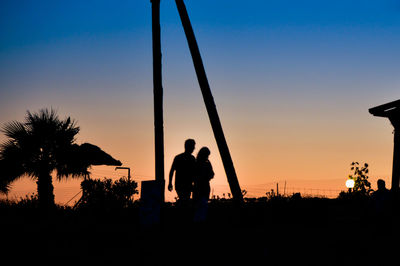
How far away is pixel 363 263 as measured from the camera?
→ 5672 millimetres

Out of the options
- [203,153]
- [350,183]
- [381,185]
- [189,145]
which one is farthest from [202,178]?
[350,183]

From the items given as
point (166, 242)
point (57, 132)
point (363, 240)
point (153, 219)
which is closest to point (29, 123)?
point (57, 132)

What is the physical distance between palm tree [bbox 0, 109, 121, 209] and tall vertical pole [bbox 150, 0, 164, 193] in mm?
6869

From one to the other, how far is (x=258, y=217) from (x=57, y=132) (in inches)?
375

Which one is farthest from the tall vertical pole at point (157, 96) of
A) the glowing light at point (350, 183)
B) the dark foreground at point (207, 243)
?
the glowing light at point (350, 183)

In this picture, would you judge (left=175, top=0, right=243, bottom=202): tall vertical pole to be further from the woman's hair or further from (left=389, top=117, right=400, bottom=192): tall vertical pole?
(left=389, top=117, right=400, bottom=192): tall vertical pole

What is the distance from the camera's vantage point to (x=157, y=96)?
10.6 meters

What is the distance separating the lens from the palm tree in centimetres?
Result: 1652

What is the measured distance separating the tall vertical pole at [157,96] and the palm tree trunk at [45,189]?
285 inches

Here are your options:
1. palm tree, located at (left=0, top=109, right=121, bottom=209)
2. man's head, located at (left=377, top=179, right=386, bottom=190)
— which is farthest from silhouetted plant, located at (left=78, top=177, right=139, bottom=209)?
man's head, located at (left=377, top=179, right=386, bottom=190)

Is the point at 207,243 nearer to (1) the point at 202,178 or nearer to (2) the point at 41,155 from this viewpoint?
(1) the point at 202,178

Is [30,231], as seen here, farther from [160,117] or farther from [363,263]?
[363,263]

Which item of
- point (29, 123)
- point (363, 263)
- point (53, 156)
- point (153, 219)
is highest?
point (29, 123)

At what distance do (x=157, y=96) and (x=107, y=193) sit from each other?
5.32 metres
